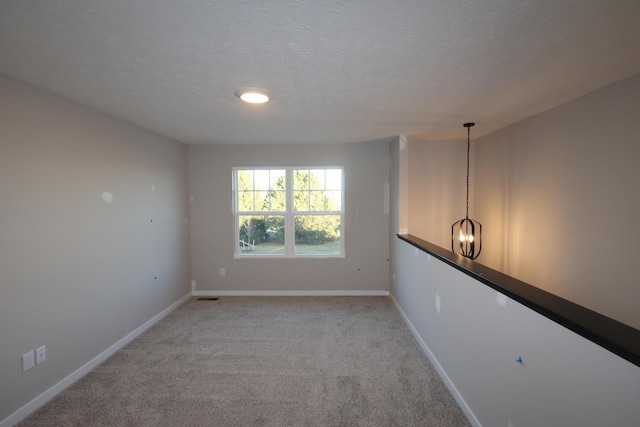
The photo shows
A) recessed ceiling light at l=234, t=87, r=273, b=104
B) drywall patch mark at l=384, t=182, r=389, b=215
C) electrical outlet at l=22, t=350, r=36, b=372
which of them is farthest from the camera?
drywall patch mark at l=384, t=182, r=389, b=215

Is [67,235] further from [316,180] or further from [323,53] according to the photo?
[316,180]

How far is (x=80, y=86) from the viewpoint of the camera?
6.35 ft

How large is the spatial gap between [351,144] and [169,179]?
8.17 feet

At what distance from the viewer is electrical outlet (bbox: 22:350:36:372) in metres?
1.87

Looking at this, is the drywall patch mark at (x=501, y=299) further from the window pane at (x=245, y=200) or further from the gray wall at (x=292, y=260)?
the window pane at (x=245, y=200)

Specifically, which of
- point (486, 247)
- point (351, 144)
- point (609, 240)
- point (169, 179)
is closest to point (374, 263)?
point (486, 247)

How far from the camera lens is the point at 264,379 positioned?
2203 millimetres

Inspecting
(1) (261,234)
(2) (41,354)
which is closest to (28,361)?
(2) (41,354)

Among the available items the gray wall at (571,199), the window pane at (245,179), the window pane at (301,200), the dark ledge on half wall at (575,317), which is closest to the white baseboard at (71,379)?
the window pane at (245,179)

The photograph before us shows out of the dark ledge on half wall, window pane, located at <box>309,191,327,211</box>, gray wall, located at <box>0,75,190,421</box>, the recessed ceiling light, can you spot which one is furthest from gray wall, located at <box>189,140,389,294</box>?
the dark ledge on half wall

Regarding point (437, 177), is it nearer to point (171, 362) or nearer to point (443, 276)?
point (443, 276)

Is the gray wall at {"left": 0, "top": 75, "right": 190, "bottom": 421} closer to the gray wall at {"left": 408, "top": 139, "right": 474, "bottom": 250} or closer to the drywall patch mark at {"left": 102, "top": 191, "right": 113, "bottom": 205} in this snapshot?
the drywall patch mark at {"left": 102, "top": 191, "right": 113, "bottom": 205}

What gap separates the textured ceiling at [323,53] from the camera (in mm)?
1151

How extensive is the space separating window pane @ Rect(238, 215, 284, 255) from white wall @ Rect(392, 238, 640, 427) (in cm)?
234
